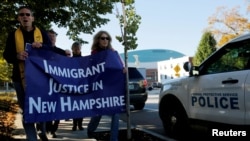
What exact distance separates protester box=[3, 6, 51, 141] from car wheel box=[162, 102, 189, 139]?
285 centimetres

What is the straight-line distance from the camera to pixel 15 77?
5.41 metres

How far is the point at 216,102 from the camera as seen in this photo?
5.95 metres

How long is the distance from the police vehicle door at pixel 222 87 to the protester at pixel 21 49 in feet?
8.51

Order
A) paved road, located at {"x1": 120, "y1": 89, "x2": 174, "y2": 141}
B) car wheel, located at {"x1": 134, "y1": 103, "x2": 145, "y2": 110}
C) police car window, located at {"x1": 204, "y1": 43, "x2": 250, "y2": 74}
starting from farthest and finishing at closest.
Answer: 1. car wheel, located at {"x1": 134, "y1": 103, "x2": 145, "y2": 110}
2. paved road, located at {"x1": 120, "y1": 89, "x2": 174, "y2": 141}
3. police car window, located at {"x1": 204, "y1": 43, "x2": 250, "y2": 74}

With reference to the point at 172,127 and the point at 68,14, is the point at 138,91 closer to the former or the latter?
the point at 68,14

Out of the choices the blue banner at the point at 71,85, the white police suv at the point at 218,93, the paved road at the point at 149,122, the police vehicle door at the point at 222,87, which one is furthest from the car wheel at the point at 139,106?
the blue banner at the point at 71,85

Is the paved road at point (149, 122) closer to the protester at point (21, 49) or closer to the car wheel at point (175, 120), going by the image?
the car wheel at point (175, 120)

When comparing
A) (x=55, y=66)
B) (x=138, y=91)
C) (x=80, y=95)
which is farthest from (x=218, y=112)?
(x=138, y=91)

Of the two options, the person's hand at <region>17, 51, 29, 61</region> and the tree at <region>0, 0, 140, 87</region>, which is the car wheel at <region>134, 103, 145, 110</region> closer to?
the tree at <region>0, 0, 140, 87</region>

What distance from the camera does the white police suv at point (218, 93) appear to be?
5367 millimetres

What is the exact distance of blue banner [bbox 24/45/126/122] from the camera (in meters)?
5.40

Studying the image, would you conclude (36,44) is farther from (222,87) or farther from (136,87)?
(136,87)

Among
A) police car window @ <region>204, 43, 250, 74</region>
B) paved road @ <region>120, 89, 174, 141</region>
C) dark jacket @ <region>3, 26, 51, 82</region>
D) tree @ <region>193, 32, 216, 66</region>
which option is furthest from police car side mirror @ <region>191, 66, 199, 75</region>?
tree @ <region>193, 32, 216, 66</region>

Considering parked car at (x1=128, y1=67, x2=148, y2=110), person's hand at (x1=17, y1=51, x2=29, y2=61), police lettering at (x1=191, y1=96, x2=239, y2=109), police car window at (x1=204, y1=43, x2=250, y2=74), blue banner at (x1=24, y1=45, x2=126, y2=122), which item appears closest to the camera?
person's hand at (x1=17, y1=51, x2=29, y2=61)
